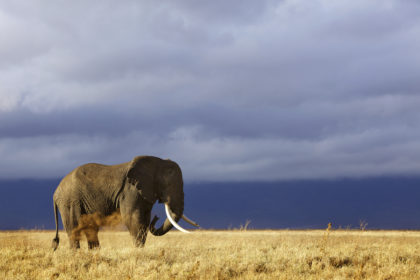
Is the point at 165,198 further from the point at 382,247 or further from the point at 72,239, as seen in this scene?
the point at 382,247

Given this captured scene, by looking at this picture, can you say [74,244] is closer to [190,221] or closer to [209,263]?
[190,221]

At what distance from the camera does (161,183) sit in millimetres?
16578

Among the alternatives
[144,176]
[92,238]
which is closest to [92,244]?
[92,238]

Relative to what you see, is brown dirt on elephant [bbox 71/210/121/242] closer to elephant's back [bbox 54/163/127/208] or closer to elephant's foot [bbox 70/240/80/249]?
elephant's foot [bbox 70/240/80/249]

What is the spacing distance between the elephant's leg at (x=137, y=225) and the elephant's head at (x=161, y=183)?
0.58m

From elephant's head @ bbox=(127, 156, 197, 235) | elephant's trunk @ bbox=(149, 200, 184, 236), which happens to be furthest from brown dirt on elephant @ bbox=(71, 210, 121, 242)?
elephant's head @ bbox=(127, 156, 197, 235)

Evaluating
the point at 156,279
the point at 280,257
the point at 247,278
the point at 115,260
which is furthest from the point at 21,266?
the point at 280,257

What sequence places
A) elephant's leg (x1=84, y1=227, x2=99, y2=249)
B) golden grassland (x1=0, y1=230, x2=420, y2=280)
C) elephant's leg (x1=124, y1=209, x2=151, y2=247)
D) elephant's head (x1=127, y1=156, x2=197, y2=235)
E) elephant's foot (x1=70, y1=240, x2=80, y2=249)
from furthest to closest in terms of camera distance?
elephant's foot (x1=70, y1=240, x2=80, y2=249), elephant's leg (x1=84, y1=227, x2=99, y2=249), elephant's head (x1=127, y1=156, x2=197, y2=235), elephant's leg (x1=124, y1=209, x2=151, y2=247), golden grassland (x1=0, y1=230, x2=420, y2=280)

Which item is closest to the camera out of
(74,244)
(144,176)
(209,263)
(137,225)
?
(209,263)

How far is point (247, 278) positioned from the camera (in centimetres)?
1103

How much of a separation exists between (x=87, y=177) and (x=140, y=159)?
1.99 m

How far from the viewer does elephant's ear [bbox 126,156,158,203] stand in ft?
52.0

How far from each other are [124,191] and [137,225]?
129 cm

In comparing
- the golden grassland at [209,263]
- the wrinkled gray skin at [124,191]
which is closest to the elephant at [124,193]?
the wrinkled gray skin at [124,191]
